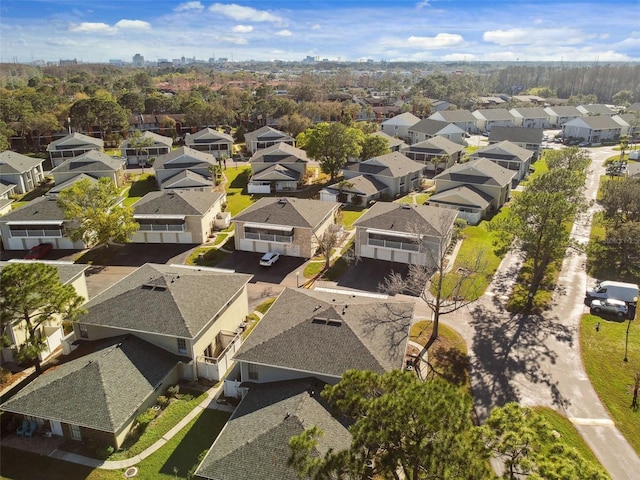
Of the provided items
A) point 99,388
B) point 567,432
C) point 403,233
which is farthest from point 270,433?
point 403,233

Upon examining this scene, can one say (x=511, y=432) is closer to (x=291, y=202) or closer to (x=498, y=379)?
(x=498, y=379)

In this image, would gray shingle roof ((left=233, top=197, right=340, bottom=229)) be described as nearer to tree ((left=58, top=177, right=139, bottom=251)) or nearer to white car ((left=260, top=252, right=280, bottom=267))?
white car ((left=260, top=252, right=280, bottom=267))

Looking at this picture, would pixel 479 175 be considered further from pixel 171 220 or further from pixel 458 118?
pixel 458 118

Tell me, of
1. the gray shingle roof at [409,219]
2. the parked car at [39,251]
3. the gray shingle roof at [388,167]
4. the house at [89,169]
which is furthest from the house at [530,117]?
the parked car at [39,251]

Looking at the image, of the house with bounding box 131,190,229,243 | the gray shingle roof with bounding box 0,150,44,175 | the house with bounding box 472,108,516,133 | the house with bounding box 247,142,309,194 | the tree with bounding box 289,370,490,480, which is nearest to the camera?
the tree with bounding box 289,370,490,480

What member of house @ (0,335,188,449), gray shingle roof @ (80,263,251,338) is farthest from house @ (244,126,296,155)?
house @ (0,335,188,449)

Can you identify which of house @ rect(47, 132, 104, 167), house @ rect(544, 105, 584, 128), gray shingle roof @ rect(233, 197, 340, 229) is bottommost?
gray shingle roof @ rect(233, 197, 340, 229)

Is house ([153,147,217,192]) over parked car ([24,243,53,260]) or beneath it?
over

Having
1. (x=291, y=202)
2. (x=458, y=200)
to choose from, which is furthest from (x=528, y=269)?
(x=291, y=202)

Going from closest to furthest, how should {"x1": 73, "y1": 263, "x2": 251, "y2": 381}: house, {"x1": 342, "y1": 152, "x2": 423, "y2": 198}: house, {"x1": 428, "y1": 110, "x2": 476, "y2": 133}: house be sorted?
{"x1": 73, "y1": 263, "x2": 251, "y2": 381}: house < {"x1": 342, "y1": 152, "x2": 423, "y2": 198}: house < {"x1": 428, "y1": 110, "x2": 476, "y2": 133}: house
